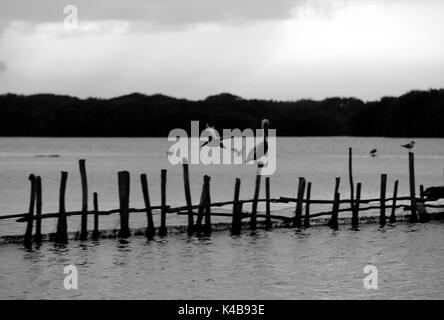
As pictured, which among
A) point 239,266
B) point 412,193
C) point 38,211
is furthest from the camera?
point 412,193

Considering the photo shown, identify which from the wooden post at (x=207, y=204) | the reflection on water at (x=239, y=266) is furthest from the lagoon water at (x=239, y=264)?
the wooden post at (x=207, y=204)

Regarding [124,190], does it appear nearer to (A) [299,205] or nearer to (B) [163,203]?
(B) [163,203]

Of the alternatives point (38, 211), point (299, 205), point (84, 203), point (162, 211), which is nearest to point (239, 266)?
point (162, 211)

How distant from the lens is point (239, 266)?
61.8ft

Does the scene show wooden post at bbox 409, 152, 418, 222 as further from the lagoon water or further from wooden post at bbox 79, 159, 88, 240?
wooden post at bbox 79, 159, 88, 240

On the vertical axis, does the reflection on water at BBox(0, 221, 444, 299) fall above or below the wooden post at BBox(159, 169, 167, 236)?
below

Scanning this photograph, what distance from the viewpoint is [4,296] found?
15.5 meters

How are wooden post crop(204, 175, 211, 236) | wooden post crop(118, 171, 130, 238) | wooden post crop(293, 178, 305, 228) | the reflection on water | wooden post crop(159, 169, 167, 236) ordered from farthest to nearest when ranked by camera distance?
wooden post crop(293, 178, 305, 228) < wooden post crop(204, 175, 211, 236) < wooden post crop(159, 169, 167, 236) < wooden post crop(118, 171, 130, 238) < the reflection on water

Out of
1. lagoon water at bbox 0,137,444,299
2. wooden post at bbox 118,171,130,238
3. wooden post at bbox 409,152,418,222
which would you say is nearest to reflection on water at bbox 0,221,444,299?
lagoon water at bbox 0,137,444,299

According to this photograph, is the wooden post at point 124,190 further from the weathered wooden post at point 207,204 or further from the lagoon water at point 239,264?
the weathered wooden post at point 207,204

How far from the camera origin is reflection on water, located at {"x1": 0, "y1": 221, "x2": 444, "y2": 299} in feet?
52.7

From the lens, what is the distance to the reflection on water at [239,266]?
1606cm

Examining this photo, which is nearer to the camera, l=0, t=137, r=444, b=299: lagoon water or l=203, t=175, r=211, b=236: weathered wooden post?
l=0, t=137, r=444, b=299: lagoon water
